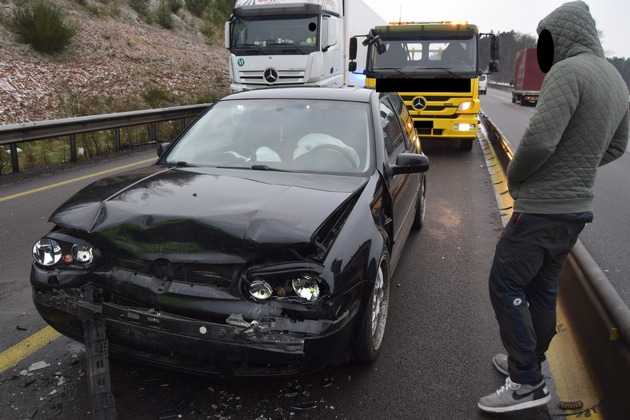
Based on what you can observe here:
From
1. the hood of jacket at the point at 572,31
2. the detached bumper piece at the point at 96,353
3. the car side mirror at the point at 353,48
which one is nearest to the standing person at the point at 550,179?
the hood of jacket at the point at 572,31

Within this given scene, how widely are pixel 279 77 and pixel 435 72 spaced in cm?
412

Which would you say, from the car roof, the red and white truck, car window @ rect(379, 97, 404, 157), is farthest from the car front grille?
the red and white truck

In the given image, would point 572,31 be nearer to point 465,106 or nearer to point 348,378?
point 348,378

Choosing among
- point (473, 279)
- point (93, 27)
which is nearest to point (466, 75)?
point (473, 279)

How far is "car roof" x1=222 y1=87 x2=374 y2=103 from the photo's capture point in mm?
4469

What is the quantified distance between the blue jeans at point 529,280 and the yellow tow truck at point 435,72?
348 inches

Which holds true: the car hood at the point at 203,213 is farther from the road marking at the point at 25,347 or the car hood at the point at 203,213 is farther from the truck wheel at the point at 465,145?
the truck wheel at the point at 465,145

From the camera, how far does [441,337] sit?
371 cm

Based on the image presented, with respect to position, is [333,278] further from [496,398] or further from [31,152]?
[31,152]

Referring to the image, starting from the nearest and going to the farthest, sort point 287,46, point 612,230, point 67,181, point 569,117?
point 569,117
point 612,230
point 67,181
point 287,46

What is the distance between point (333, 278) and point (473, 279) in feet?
8.32

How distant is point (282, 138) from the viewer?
4109 mm

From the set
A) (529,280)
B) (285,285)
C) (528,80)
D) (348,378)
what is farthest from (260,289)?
(528,80)

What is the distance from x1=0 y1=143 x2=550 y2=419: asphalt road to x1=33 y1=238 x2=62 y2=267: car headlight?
64 cm
